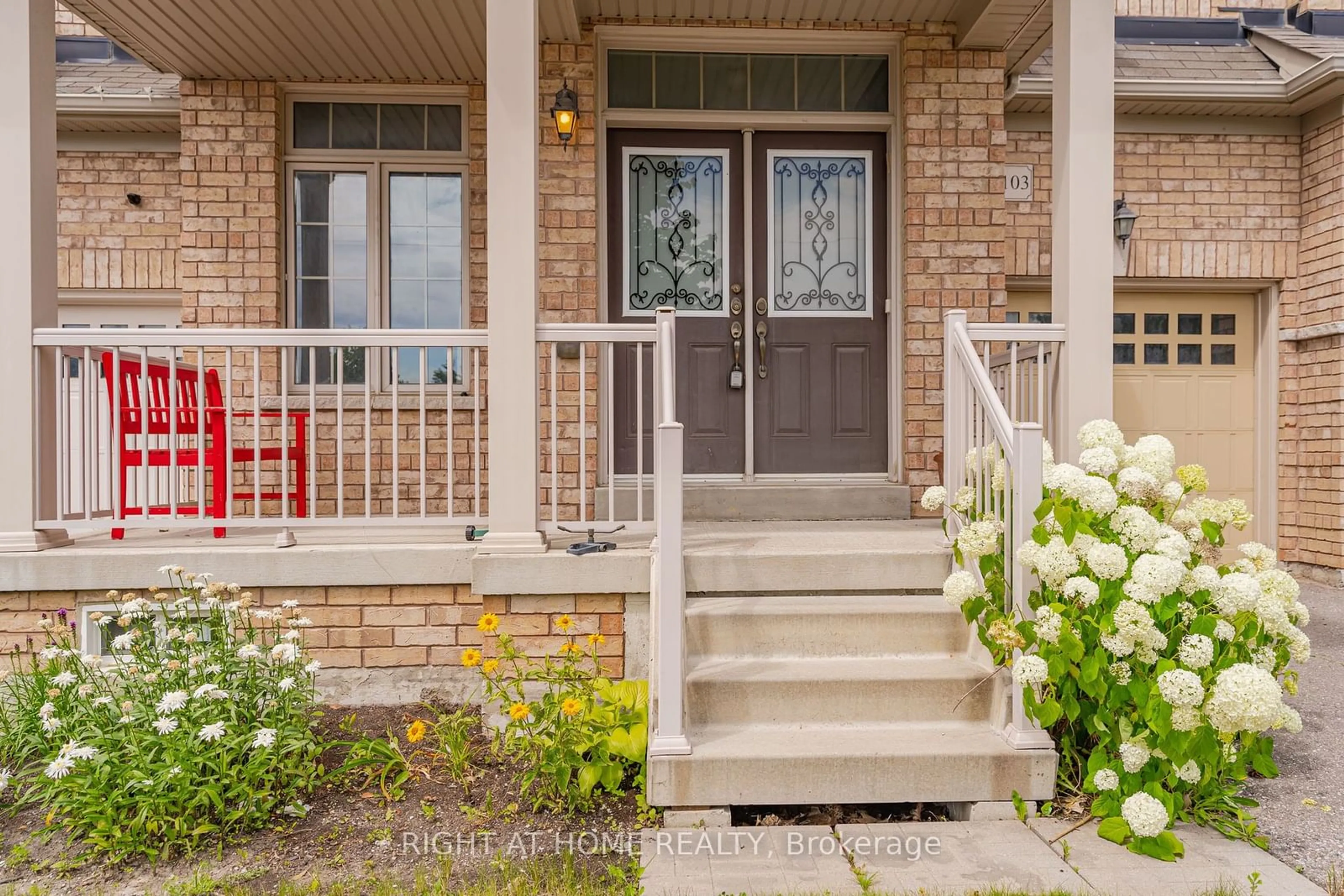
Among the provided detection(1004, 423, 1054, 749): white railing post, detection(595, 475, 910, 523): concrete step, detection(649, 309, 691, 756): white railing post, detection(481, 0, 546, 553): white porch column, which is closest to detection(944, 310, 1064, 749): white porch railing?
detection(1004, 423, 1054, 749): white railing post

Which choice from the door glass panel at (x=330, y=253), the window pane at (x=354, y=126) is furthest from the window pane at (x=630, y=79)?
the door glass panel at (x=330, y=253)

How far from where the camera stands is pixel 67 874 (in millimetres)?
2438

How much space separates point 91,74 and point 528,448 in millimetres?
4814

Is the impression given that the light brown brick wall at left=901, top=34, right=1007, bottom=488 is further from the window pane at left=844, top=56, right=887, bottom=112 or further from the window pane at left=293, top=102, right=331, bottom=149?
the window pane at left=293, top=102, right=331, bottom=149

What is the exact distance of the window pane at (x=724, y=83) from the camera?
508 cm

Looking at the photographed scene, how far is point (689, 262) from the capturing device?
5.12 m

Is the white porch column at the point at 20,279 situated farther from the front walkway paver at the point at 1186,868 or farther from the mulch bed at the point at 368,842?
the front walkway paver at the point at 1186,868

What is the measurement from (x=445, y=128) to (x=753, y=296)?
2.28m

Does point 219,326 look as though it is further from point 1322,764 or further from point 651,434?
point 1322,764

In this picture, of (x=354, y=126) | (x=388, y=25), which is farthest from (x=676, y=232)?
(x=354, y=126)

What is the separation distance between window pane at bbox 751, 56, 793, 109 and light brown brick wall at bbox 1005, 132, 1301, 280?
185 cm

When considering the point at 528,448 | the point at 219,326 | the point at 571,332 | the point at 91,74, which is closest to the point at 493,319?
the point at 571,332

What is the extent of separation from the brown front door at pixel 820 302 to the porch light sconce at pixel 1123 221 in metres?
1.85

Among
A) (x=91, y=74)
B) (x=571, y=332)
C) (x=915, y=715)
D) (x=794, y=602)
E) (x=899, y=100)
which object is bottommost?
(x=915, y=715)
